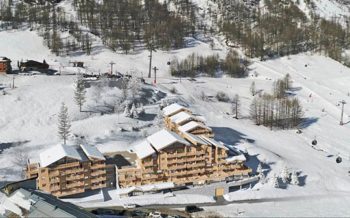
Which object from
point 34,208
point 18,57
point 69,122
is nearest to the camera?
point 34,208

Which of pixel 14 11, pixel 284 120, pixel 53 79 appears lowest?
pixel 284 120

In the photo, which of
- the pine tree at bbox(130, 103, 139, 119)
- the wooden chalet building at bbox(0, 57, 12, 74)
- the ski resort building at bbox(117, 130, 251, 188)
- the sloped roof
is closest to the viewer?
the ski resort building at bbox(117, 130, 251, 188)

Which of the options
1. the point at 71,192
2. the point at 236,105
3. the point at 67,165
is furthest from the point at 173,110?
the point at 71,192

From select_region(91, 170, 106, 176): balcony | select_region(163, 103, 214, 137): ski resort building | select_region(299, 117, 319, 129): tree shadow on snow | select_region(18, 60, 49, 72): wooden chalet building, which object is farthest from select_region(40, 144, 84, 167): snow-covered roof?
select_region(299, 117, 319, 129): tree shadow on snow

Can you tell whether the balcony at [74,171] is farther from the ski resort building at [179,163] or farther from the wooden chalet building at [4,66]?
the wooden chalet building at [4,66]

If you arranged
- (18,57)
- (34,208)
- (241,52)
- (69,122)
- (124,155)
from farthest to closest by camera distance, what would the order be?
1. (241,52)
2. (18,57)
3. (69,122)
4. (124,155)
5. (34,208)

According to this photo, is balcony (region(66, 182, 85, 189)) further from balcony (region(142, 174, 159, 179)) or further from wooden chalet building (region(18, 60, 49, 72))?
wooden chalet building (region(18, 60, 49, 72))

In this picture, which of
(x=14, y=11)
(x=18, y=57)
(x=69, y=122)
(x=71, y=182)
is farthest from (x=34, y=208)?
(x=14, y=11)

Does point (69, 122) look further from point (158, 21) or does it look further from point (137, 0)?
point (137, 0)
